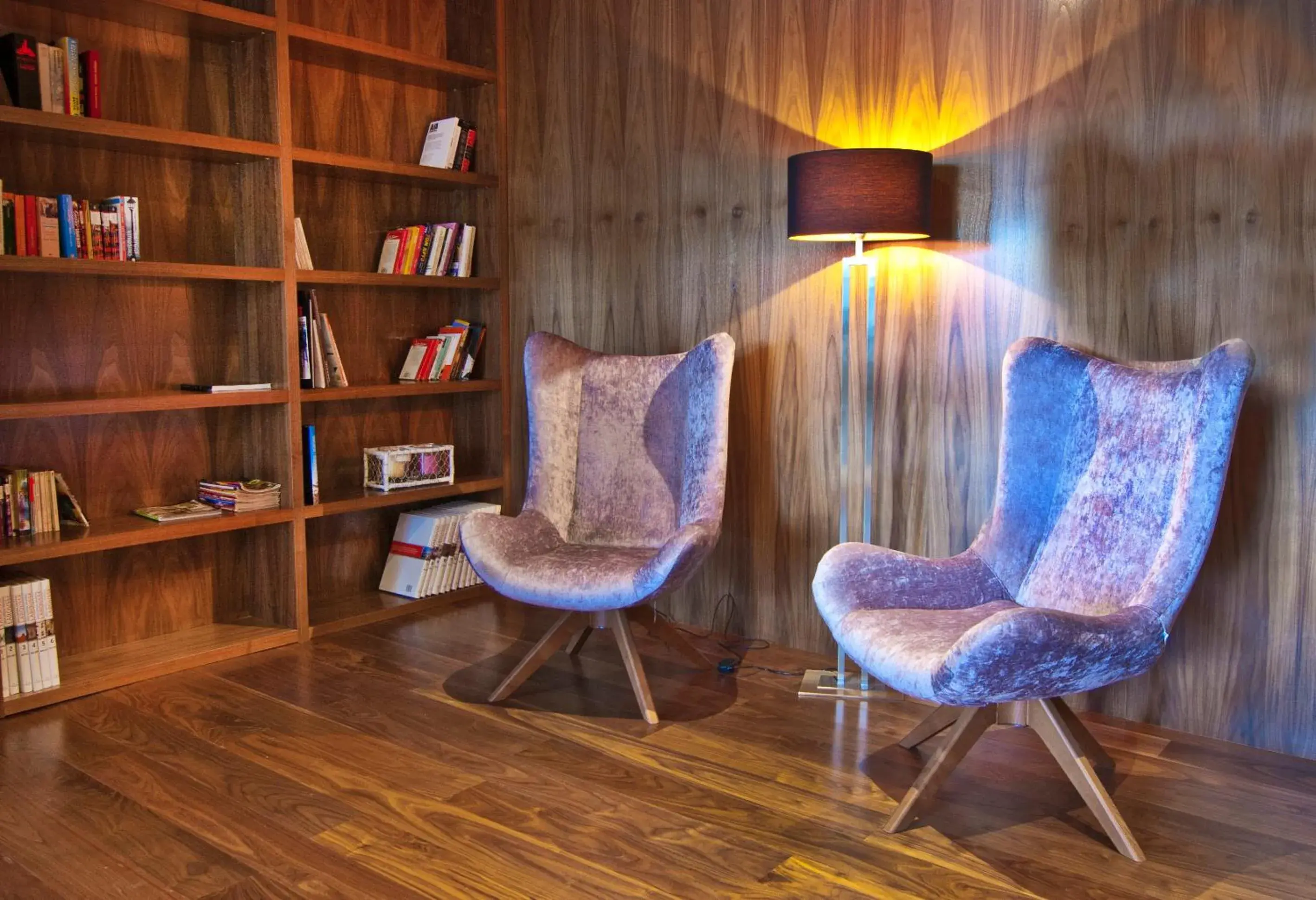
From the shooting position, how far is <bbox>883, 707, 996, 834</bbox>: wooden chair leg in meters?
2.35

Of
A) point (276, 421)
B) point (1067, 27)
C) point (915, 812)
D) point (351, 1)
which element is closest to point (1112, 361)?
point (1067, 27)

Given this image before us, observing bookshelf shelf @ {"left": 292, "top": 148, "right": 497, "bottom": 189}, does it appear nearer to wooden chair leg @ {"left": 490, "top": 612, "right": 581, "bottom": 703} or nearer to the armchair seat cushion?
the armchair seat cushion

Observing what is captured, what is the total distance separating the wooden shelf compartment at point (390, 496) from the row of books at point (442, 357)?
390 millimetres

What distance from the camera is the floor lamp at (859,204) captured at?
2.88m

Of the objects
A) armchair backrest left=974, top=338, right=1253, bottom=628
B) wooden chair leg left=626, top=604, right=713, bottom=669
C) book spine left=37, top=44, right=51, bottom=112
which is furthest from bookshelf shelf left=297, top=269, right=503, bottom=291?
armchair backrest left=974, top=338, right=1253, bottom=628

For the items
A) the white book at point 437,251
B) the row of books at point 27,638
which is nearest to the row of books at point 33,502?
the row of books at point 27,638

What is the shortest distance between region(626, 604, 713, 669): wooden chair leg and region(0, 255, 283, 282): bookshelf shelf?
1542 millimetres

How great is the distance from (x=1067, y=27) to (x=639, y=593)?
1.85 meters

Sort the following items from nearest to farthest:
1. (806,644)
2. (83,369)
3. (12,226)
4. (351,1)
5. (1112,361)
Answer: (1112,361) < (12,226) < (83,369) < (806,644) < (351,1)

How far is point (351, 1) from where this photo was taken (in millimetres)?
4016

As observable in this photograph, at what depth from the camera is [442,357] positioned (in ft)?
13.8

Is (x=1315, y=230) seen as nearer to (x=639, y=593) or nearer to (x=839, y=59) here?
(x=839, y=59)

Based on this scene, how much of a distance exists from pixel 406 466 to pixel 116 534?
1.07 m

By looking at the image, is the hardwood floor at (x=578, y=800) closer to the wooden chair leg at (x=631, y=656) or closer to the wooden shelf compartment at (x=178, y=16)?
the wooden chair leg at (x=631, y=656)
